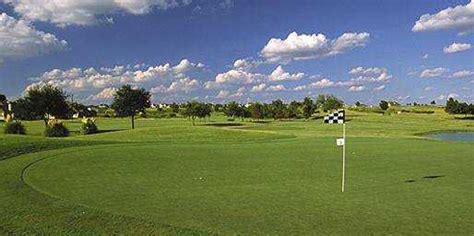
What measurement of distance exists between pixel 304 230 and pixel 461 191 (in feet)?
27.2

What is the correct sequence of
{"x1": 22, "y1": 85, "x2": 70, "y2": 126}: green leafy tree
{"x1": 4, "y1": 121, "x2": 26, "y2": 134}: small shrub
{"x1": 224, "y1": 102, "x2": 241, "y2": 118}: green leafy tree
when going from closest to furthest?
{"x1": 4, "y1": 121, "x2": 26, "y2": 134}: small shrub
{"x1": 22, "y1": 85, "x2": 70, "y2": 126}: green leafy tree
{"x1": 224, "y1": 102, "x2": 241, "y2": 118}: green leafy tree

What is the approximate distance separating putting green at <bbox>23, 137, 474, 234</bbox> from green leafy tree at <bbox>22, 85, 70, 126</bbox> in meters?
43.5

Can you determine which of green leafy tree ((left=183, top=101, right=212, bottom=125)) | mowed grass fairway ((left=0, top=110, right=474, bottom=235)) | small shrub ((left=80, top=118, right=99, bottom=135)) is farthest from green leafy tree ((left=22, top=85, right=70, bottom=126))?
mowed grass fairway ((left=0, top=110, right=474, bottom=235))

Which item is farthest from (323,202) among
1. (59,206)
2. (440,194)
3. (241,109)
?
(241,109)

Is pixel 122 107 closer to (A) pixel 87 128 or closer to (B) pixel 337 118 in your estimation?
(A) pixel 87 128

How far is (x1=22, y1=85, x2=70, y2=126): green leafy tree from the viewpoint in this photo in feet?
219

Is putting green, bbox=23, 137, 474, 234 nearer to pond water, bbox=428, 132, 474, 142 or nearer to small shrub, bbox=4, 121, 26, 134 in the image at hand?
small shrub, bbox=4, 121, 26, 134

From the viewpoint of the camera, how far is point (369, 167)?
2358 cm

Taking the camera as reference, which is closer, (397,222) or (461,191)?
(397,222)

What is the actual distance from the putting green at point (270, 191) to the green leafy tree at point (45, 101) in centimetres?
4349

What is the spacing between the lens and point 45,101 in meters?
67.3

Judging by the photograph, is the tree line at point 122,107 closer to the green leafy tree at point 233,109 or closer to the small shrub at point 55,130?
the green leafy tree at point 233,109

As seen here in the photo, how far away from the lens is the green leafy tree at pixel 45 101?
66.8 metres

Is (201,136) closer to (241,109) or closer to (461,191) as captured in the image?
(461,191)
